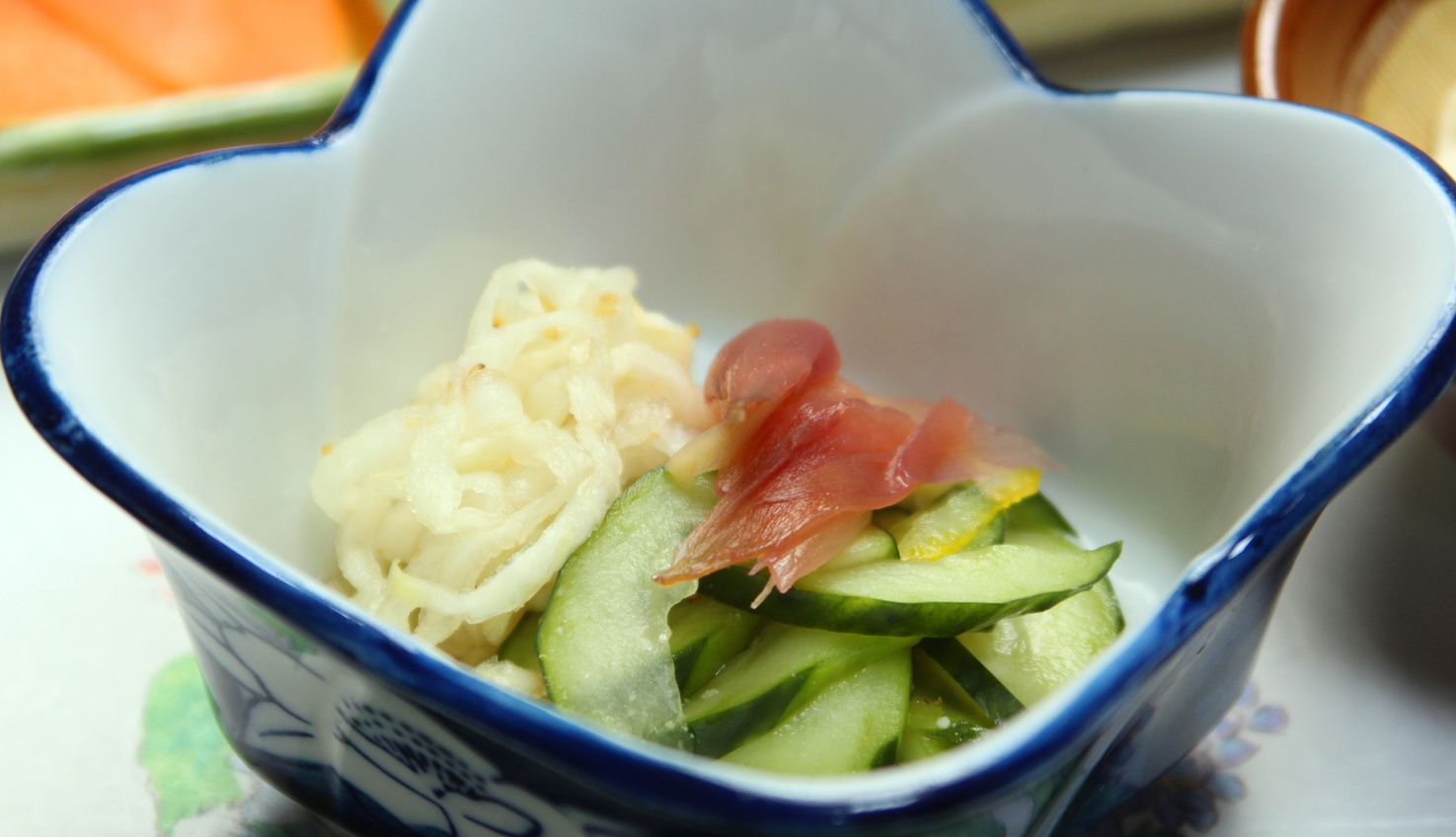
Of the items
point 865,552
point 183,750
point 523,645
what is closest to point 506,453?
point 523,645

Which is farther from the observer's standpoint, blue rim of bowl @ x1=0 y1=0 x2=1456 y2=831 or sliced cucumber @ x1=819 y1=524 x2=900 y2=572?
sliced cucumber @ x1=819 y1=524 x2=900 y2=572

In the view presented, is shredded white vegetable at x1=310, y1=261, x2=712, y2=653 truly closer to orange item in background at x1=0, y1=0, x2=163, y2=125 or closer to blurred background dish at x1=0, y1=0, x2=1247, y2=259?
blurred background dish at x1=0, y1=0, x2=1247, y2=259

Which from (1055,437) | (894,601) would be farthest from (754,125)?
(894,601)

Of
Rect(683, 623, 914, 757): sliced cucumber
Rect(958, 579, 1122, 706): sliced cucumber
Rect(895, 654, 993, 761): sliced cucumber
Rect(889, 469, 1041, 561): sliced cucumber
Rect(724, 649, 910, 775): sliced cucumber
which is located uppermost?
Rect(889, 469, 1041, 561): sliced cucumber

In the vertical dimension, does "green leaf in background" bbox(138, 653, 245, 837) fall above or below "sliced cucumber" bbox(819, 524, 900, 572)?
below

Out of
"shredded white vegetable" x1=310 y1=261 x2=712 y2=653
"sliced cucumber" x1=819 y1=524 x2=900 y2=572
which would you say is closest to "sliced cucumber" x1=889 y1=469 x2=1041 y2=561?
"sliced cucumber" x1=819 y1=524 x2=900 y2=572

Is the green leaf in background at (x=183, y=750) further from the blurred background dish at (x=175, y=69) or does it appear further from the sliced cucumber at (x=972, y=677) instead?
the blurred background dish at (x=175, y=69)
